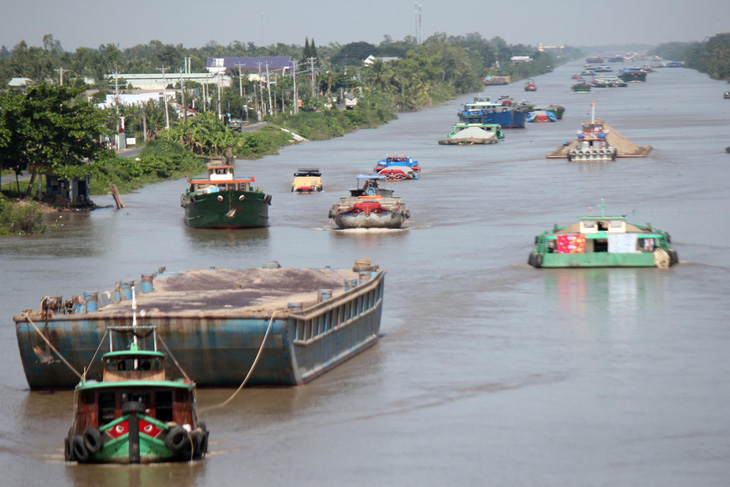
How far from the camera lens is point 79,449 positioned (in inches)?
772

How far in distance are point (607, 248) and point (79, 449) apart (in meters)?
25.0

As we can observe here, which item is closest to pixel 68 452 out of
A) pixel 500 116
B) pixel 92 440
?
pixel 92 440

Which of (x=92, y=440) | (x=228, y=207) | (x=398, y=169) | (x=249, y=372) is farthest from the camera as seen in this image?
(x=398, y=169)

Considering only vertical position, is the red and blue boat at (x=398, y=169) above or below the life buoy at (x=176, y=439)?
above

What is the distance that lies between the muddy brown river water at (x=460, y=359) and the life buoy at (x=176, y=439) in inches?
14.6

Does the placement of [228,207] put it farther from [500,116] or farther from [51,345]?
[500,116]

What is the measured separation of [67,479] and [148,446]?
1610mm

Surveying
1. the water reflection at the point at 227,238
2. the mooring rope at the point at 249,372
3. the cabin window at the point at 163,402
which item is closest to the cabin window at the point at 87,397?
the cabin window at the point at 163,402

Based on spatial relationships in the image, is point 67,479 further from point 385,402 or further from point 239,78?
point 239,78

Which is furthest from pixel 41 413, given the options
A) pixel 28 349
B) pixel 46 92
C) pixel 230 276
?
pixel 46 92

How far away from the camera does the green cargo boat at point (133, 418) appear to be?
19.4 meters

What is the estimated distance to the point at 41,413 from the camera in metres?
23.8

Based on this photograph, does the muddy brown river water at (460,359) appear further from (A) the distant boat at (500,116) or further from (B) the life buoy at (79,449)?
(A) the distant boat at (500,116)

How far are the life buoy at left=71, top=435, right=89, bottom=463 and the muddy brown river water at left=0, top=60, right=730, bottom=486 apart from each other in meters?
0.23
